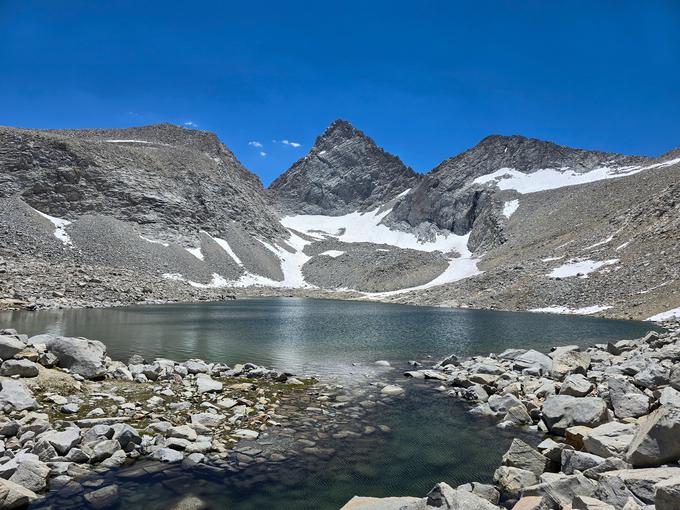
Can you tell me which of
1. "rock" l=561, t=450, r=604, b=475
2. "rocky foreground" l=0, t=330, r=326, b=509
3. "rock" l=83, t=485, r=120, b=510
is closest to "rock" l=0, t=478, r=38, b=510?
"rocky foreground" l=0, t=330, r=326, b=509

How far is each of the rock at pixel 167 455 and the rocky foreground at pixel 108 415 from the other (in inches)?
1.0

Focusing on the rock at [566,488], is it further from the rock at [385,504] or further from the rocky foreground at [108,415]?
the rocky foreground at [108,415]

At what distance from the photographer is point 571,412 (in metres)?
13.0

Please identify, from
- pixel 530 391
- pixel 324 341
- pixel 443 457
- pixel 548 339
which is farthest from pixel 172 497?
pixel 548 339

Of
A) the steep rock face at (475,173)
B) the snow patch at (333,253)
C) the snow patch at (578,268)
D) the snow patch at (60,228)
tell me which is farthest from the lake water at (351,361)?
the steep rock face at (475,173)

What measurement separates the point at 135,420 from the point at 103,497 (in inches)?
170

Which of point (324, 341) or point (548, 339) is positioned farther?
point (548, 339)

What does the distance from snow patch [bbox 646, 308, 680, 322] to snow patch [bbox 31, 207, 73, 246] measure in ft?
289

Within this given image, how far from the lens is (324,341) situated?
109 ft

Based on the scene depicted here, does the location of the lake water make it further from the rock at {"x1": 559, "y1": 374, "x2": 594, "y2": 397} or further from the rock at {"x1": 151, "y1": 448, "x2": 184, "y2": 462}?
the rock at {"x1": 559, "y1": 374, "x2": 594, "y2": 397}

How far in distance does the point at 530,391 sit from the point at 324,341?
1849 centimetres

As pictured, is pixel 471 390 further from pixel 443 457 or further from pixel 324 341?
pixel 324 341

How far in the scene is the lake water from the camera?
9445 millimetres

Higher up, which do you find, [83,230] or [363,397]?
[83,230]
